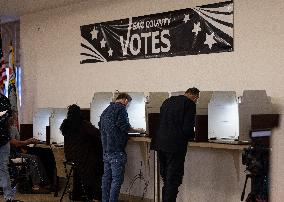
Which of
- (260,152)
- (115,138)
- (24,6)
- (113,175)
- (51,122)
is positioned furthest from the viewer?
(24,6)

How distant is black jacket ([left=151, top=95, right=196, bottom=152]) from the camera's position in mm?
3895

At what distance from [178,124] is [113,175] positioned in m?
0.92

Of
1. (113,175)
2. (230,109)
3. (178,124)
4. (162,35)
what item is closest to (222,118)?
(230,109)

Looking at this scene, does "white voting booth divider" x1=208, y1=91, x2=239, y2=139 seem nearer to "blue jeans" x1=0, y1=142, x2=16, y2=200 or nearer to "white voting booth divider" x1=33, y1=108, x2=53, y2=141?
"blue jeans" x1=0, y1=142, x2=16, y2=200

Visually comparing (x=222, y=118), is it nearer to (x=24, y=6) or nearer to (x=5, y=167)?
(x=5, y=167)

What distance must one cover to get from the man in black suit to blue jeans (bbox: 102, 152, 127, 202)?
1.51 ft

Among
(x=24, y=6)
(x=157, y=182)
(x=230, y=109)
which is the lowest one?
(x=157, y=182)

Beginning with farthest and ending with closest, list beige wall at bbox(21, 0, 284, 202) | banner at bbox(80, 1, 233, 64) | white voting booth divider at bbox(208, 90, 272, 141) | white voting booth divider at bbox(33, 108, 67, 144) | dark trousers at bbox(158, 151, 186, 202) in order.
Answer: white voting booth divider at bbox(33, 108, 67, 144), banner at bbox(80, 1, 233, 64), beige wall at bbox(21, 0, 284, 202), dark trousers at bbox(158, 151, 186, 202), white voting booth divider at bbox(208, 90, 272, 141)

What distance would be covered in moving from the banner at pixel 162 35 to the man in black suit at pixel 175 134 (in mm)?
857

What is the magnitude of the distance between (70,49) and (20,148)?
1.49 m

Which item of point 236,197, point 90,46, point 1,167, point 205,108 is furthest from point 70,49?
point 236,197

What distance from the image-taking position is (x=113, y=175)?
14.4ft

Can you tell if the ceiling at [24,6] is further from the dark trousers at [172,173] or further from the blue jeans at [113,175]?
the dark trousers at [172,173]

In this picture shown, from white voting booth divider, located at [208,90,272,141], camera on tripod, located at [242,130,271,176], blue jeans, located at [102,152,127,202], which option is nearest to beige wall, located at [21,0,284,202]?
white voting booth divider, located at [208,90,272,141]
